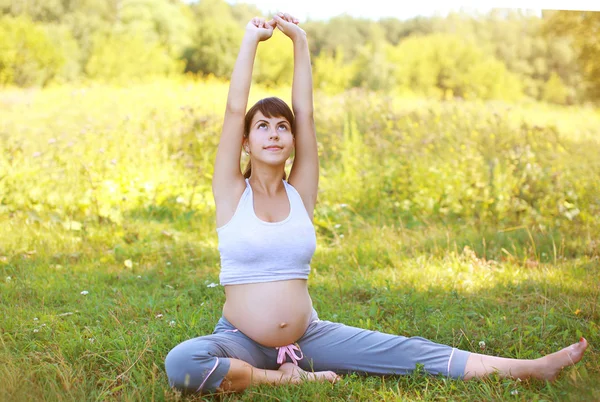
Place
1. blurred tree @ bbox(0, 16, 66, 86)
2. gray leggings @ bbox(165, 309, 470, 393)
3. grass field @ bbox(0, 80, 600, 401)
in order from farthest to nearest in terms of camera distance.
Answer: blurred tree @ bbox(0, 16, 66, 86), grass field @ bbox(0, 80, 600, 401), gray leggings @ bbox(165, 309, 470, 393)

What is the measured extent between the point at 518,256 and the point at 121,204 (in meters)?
3.45

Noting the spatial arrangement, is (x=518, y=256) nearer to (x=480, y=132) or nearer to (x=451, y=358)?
(x=451, y=358)

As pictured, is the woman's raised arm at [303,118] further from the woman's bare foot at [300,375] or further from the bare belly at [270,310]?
the woman's bare foot at [300,375]

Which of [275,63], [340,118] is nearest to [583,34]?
[275,63]

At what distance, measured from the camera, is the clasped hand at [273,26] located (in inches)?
107

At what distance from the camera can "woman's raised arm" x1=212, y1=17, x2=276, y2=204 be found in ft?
8.68

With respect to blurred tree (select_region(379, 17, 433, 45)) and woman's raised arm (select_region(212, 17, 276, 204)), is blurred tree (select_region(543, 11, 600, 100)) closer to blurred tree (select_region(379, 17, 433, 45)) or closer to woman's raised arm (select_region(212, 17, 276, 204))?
blurred tree (select_region(379, 17, 433, 45))

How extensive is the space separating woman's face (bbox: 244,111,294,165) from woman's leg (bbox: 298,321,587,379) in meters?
0.76

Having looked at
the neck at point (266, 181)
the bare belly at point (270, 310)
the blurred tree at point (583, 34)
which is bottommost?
the bare belly at point (270, 310)

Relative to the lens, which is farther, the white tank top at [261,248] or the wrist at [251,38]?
the wrist at [251,38]

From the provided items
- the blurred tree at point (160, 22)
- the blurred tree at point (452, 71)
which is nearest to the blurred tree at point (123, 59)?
the blurred tree at point (160, 22)

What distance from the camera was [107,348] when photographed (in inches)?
114

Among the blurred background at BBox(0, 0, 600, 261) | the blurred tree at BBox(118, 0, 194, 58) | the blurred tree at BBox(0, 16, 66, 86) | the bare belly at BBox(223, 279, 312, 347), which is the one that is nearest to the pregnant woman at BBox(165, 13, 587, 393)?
the bare belly at BBox(223, 279, 312, 347)

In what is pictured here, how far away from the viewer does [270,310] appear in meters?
2.53
